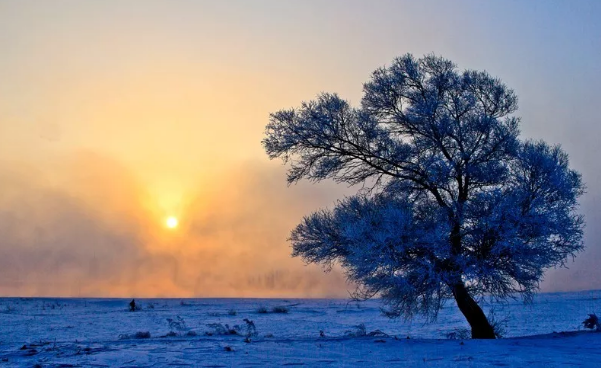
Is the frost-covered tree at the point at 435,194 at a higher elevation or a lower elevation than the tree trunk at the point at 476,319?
higher

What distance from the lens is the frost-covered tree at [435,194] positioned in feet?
46.5

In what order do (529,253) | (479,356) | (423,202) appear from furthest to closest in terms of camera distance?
(423,202) → (529,253) → (479,356)

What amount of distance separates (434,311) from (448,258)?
1503 millimetres

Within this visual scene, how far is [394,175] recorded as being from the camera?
16.2 m

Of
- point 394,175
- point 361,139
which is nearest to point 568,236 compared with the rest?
point 394,175

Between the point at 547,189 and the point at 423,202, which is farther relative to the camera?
the point at 423,202

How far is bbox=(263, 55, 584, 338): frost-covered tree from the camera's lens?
46.5ft

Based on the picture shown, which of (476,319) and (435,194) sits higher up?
(435,194)

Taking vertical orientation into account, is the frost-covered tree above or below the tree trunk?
above

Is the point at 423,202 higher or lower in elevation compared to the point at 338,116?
lower

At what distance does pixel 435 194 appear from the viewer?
15.6 meters

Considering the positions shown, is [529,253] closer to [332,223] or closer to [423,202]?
[423,202]

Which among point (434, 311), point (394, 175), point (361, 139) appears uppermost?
point (361, 139)

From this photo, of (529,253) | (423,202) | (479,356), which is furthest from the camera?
(423,202)
